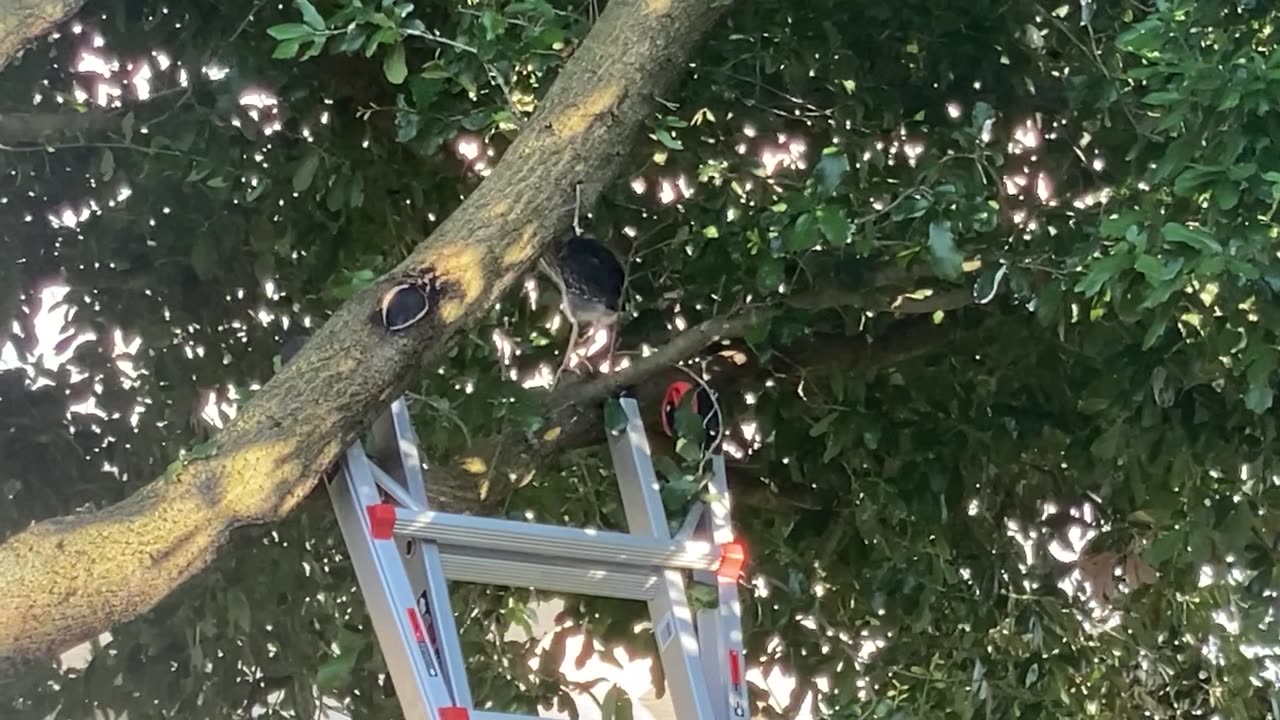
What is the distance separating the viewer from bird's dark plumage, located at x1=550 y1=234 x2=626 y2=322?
1626 mm

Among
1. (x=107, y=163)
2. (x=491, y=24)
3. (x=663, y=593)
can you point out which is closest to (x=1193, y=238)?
(x=663, y=593)

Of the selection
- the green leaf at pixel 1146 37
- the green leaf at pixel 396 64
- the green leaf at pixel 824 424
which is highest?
the green leaf at pixel 396 64

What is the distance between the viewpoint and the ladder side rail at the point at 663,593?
147 centimetres

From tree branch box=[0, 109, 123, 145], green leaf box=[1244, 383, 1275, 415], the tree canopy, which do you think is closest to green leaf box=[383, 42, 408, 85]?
the tree canopy

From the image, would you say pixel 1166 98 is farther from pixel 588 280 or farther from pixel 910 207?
pixel 588 280

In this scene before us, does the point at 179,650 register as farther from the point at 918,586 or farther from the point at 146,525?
the point at 918,586

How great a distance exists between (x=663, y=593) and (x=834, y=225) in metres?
0.49

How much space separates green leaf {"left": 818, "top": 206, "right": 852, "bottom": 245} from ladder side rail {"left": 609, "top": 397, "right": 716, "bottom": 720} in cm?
38

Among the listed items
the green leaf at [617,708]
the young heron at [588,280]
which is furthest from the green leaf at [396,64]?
the green leaf at [617,708]

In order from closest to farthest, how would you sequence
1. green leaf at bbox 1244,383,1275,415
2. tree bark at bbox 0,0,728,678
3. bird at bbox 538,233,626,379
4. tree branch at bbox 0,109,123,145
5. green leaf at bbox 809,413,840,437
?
tree bark at bbox 0,0,728,678, green leaf at bbox 1244,383,1275,415, bird at bbox 538,233,626,379, tree branch at bbox 0,109,123,145, green leaf at bbox 809,413,840,437

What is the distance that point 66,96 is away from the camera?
1.97 metres

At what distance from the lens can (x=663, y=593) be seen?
1.53m

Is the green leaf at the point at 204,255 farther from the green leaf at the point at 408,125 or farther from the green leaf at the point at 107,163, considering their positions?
the green leaf at the point at 408,125

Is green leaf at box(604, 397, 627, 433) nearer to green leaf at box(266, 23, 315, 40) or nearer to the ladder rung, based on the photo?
the ladder rung
